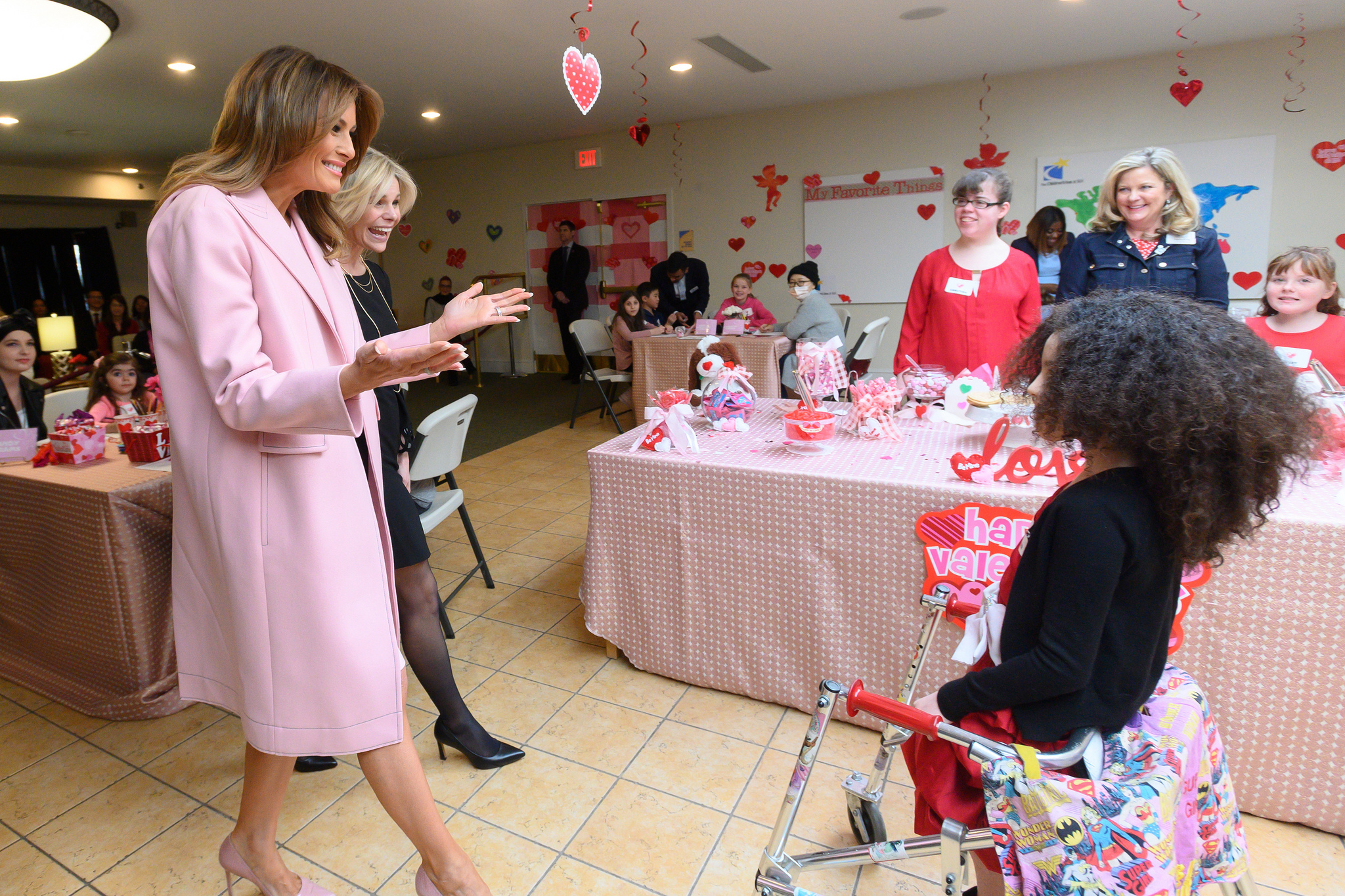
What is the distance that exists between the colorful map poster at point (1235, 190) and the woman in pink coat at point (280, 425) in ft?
18.5

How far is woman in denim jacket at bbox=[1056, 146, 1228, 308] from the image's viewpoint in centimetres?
217

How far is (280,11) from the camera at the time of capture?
406 centimetres

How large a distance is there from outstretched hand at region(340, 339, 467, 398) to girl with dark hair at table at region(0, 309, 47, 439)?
2712 millimetres

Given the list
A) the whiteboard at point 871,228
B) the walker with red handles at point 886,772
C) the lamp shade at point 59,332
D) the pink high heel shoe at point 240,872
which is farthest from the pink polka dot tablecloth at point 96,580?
the lamp shade at point 59,332

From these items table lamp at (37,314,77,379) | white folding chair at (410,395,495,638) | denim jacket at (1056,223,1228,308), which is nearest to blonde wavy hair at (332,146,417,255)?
white folding chair at (410,395,495,638)

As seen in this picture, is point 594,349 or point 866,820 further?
point 594,349

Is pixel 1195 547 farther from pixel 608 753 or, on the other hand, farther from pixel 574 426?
pixel 574 426

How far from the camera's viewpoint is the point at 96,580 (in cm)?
201

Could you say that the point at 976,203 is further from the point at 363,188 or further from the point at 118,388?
the point at 118,388

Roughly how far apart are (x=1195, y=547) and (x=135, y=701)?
2.50m

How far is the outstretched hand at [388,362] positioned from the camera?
3.01 ft

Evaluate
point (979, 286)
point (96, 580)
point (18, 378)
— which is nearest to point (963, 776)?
point (979, 286)

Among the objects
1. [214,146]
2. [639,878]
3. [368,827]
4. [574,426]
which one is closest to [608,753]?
[639,878]

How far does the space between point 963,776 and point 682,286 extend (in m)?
5.79
